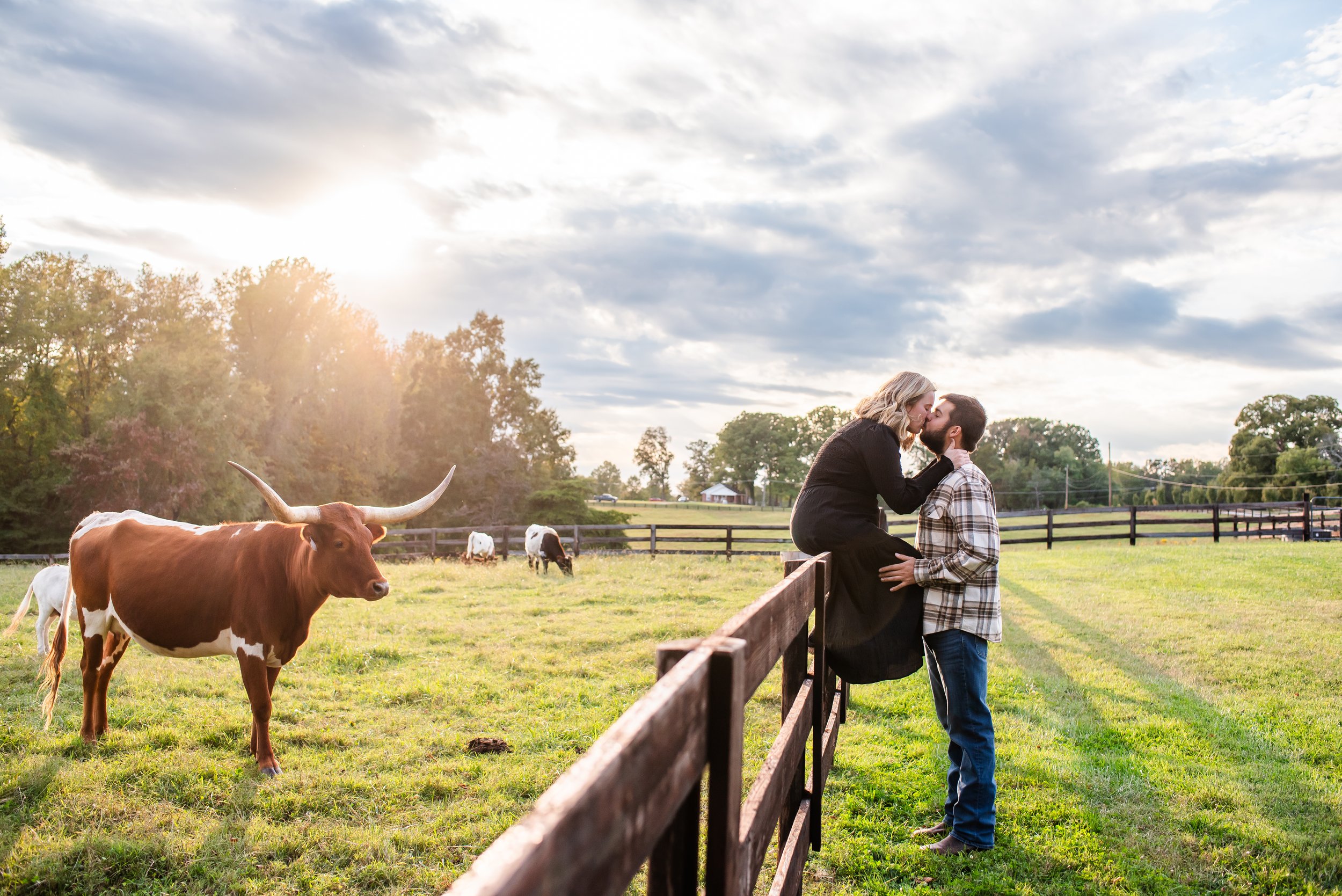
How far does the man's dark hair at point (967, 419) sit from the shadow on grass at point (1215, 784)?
2.25 meters

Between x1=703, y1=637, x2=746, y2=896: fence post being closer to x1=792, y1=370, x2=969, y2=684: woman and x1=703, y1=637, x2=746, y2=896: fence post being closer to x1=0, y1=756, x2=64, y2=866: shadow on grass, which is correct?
x1=792, y1=370, x2=969, y2=684: woman

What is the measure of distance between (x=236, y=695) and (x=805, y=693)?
5.46m

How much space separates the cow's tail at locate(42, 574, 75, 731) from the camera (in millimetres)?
5211

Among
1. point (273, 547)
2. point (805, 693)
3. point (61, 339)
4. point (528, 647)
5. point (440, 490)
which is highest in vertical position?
point (61, 339)

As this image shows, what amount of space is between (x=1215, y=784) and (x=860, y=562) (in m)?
2.93

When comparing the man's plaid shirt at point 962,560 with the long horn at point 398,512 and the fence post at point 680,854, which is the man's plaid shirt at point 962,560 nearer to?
the fence post at point 680,854

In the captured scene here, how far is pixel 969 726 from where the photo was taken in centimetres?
351

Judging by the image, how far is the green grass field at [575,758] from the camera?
3.56 m

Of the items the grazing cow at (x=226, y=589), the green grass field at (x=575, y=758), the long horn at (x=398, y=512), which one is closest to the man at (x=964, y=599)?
the green grass field at (x=575, y=758)

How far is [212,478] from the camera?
25.4 m

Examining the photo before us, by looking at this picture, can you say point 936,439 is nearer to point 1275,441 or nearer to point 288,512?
point 288,512

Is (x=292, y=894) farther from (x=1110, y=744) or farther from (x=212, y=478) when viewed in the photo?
(x=212, y=478)

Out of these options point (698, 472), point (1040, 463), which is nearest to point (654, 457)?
point (698, 472)

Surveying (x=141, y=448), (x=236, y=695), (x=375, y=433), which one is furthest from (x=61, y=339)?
(x=236, y=695)
